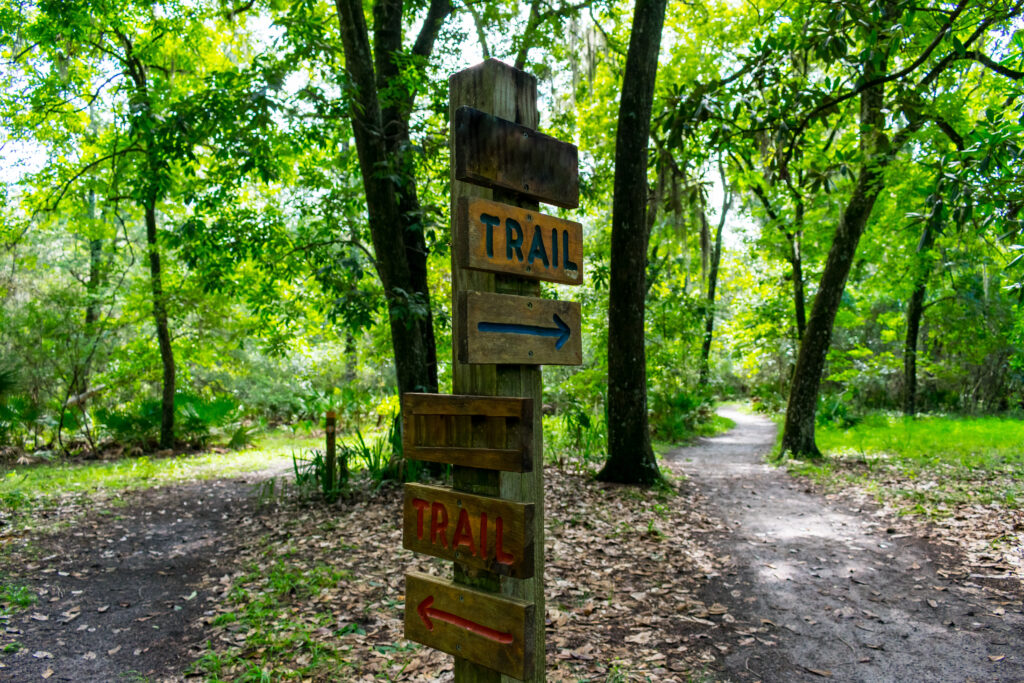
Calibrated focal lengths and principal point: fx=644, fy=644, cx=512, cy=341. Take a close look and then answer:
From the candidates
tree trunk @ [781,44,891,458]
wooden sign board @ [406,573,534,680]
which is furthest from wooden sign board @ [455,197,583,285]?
tree trunk @ [781,44,891,458]

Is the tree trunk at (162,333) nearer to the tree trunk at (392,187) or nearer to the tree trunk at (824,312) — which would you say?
the tree trunk at (392,187)

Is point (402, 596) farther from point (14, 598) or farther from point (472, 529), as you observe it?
point (472, 529)

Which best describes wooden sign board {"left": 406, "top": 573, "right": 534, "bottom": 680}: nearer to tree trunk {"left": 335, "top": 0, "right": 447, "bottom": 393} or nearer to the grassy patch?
the grassy patch

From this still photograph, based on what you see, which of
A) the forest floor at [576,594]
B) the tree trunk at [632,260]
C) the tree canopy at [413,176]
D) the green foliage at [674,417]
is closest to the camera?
the forest floor at [576,594]

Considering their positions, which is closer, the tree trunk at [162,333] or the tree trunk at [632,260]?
the tree trunk at [632,260]

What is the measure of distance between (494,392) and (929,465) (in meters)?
9.56

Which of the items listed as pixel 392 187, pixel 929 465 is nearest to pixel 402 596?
pixel 392 187

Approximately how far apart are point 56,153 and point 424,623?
1318 cm

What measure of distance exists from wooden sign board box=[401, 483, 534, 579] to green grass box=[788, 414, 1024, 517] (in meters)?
6.59

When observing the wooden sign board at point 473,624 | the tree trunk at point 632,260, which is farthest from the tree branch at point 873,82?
the wooden sign board at point 473,624

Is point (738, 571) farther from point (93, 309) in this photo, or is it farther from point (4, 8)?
point (93, 309)

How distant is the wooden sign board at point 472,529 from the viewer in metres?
2.09

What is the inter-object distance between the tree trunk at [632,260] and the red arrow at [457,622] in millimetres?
6169

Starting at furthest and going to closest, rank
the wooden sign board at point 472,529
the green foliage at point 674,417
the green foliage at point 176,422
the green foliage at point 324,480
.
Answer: the green foliage at point 674,417, the green foliage at point 176,422, the green foliage at point 324,480, the wooden sign board at point 472,529
